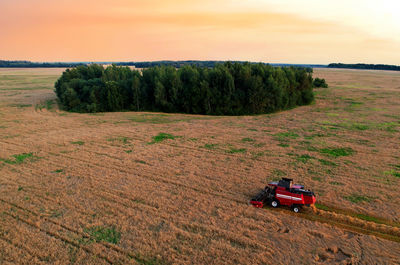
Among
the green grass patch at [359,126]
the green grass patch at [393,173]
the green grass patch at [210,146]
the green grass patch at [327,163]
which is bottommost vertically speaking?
the green grass patch at [393,173]

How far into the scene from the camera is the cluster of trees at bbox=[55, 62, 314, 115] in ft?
134

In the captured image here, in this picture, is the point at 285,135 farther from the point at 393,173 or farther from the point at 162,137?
the point at 162,137

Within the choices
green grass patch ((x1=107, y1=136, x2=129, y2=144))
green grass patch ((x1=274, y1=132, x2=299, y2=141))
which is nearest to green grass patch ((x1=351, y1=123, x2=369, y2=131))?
green grass patch ((x1=274, y1=132, x2=299, y2=141))

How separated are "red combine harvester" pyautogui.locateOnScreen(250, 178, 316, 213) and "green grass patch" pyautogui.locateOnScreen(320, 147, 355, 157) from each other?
895cm

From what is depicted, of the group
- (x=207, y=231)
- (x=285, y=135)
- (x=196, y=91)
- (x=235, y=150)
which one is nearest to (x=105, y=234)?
(x=207, y=231)

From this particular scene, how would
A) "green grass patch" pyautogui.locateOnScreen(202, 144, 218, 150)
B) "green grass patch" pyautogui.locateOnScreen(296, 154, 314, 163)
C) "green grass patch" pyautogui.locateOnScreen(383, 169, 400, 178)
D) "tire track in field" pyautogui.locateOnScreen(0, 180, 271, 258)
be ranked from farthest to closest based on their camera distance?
"green grass patch" pyautogui.locateOnScreen(202, 144, 218, 150), "green grass patch" pyautogui.locateOnScreen(296, 154, 314, 163), "green grass patch" pyautogui.locateOnScreen(383, 169, 400, 178), "tire track in field" pyautogui.locateOnScreen(0, 180, 271, 258)

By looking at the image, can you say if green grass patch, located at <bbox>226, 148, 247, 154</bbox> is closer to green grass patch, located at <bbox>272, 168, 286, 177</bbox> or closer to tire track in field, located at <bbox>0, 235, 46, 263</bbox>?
green grass patch, located at <bbox>272, 168, 286, 177</bbox>

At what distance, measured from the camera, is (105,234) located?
10461mm

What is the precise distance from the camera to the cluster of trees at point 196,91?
40719 mm

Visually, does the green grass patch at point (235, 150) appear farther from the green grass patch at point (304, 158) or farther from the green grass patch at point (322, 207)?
the green grass patch at point (322, 207)

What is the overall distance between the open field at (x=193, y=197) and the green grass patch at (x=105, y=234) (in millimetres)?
68

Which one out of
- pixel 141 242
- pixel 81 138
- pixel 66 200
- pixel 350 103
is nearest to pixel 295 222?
pixel 141 242

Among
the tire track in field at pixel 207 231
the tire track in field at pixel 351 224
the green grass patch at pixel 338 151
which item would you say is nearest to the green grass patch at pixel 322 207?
the tire track in field at pixel 351 224

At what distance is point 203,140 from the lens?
23.8m
